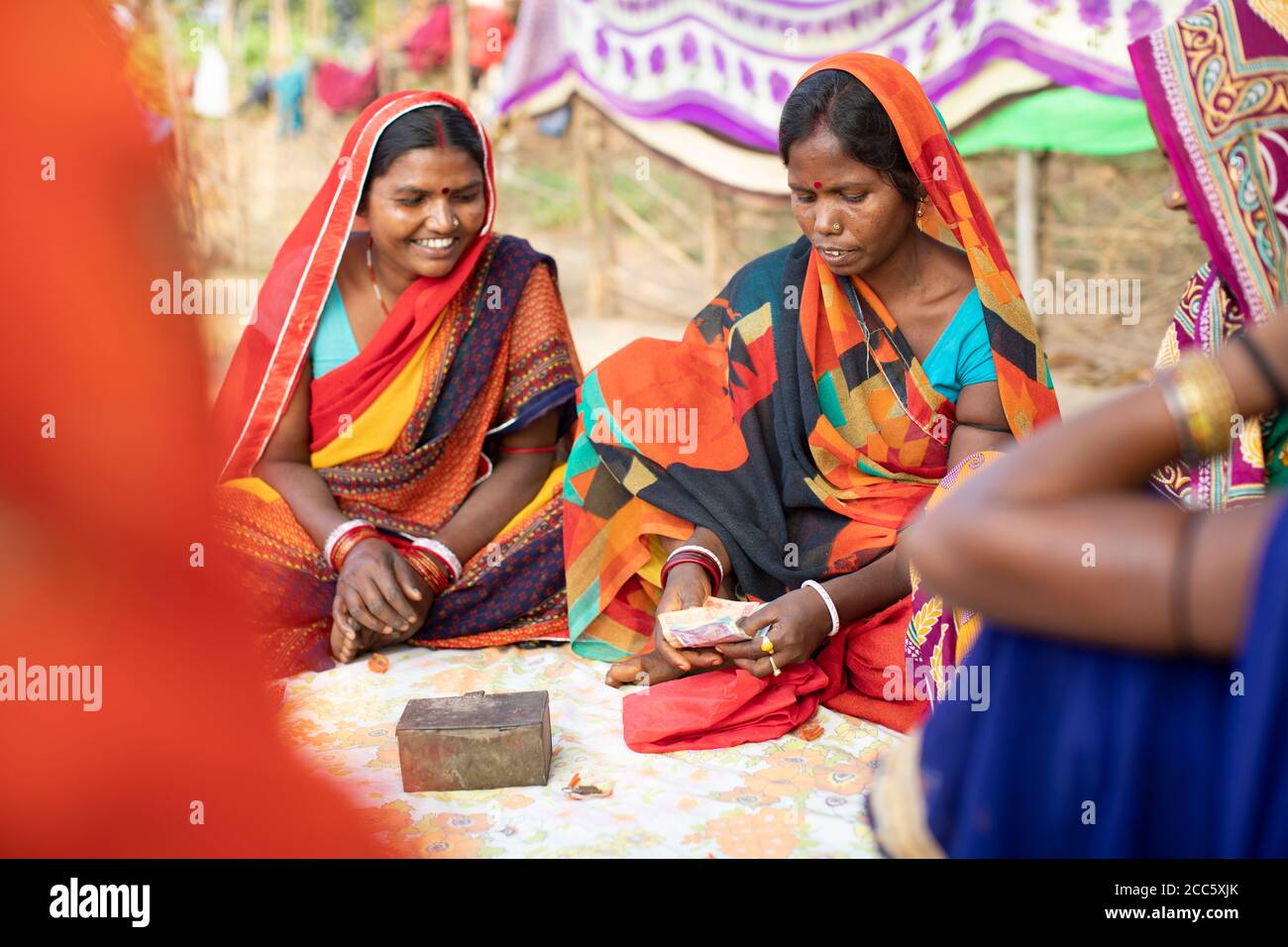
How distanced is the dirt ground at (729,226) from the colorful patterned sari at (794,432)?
132 centimetres

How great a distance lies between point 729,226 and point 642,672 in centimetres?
472

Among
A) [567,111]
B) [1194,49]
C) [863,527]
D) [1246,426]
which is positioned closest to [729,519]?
[863,527]

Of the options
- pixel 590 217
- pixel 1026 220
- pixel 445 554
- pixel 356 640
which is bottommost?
pixel 356 640

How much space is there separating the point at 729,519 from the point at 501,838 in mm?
1135

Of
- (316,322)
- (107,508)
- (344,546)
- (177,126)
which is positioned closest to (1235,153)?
(177,126)

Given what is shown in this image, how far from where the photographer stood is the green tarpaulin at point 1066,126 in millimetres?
5312

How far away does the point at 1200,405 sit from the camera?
143 cm

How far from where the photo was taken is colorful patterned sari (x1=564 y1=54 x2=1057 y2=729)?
10.2 feet

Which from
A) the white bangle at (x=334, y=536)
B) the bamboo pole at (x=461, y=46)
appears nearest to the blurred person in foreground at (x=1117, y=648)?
the white bangle at (x=334, y=536)

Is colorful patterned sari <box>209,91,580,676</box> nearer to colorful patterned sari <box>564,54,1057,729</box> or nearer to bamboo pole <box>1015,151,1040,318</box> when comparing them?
colorful patterned sari <box>564,54,1057,729</box>

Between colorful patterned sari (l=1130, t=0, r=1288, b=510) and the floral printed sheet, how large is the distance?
40.0 inches

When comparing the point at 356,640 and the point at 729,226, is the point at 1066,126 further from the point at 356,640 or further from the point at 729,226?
the point at 356,640

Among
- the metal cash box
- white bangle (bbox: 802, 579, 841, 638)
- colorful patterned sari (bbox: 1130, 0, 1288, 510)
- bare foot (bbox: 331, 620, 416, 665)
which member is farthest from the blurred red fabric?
bare foot (bbox: 331, 620, 416, 665)

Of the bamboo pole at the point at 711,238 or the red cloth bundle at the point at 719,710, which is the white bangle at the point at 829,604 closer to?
the red cloth bundle at the point at 719,710
